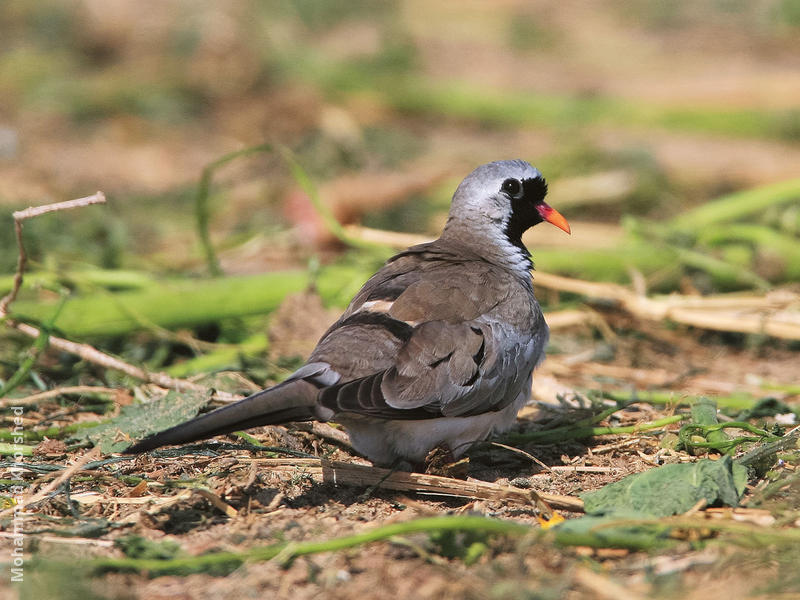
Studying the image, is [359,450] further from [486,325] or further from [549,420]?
[549,420]

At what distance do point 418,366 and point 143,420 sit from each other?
1.15m

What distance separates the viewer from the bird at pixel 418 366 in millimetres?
3174

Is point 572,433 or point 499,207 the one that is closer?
point 572,433

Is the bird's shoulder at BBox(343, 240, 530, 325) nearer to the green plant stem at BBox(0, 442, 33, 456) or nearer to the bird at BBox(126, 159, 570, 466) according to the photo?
the bird at BBox(126, 159, 570, 466)

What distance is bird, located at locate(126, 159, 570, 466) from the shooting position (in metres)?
3.17

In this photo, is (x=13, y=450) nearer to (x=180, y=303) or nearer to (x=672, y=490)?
(x=180, y=303)

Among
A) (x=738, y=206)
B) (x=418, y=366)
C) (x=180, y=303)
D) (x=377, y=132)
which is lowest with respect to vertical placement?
(x=418, y=366)

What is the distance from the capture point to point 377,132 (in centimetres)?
898

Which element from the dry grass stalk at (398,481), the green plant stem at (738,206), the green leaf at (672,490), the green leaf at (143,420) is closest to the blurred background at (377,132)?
the green plant stem at (738,206)

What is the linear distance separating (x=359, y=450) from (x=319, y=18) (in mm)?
9035

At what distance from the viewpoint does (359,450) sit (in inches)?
144

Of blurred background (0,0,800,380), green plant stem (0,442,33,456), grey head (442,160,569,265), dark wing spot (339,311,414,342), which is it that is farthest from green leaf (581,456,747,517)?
blurred background (0,0,800,380)

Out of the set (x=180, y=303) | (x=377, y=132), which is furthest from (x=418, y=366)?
(x=377, y=132)

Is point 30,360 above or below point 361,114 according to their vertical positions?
below
